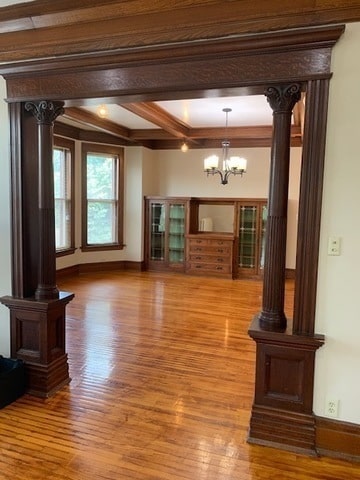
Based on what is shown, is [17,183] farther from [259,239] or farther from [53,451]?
[259,239]

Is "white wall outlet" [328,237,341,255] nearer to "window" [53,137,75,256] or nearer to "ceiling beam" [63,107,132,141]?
"ceiling beam" [63,107,132,141]

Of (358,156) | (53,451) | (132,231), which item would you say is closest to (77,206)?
(132,231)

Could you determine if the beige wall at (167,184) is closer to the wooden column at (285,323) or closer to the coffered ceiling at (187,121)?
the coffered ceiling at (187,121)

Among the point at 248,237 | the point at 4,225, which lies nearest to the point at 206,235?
the point at 248,237

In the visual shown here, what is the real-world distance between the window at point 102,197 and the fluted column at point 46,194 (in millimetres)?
Answer: 4342

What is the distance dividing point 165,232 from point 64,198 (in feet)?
6.76

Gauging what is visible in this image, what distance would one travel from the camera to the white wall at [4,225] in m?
2.82

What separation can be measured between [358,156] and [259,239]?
5.00 metres

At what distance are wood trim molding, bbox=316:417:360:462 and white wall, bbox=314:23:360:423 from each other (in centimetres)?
5

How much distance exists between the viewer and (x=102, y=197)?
24.3ft

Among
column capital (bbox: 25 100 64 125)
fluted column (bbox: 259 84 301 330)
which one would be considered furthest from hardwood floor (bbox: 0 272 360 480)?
column capital (bbox: 25 100 64 125)

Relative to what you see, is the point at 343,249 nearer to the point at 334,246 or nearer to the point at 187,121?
the point at 334,246

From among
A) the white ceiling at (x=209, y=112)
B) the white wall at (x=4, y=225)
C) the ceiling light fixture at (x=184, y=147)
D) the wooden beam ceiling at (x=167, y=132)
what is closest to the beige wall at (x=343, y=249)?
the white wall at (x=4, y=225)

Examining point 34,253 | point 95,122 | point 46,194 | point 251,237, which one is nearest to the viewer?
point 46,194
